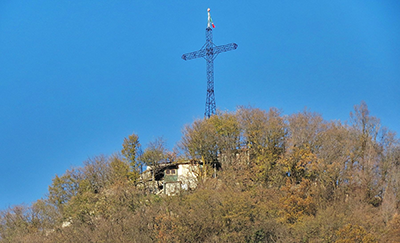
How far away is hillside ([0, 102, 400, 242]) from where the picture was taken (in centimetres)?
3756

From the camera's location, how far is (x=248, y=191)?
136 feet

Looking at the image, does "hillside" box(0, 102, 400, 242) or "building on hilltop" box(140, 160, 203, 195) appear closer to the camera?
"hillside" box(0, 102, 400, 242)

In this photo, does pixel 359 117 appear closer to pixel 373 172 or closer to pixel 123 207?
pixel 373 172

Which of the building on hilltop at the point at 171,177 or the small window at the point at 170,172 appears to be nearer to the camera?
the building on hilltop at the point at 171,177

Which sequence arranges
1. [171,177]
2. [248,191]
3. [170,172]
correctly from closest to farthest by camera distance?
1. [248,191]
2. [171,177]
3. [170,172]

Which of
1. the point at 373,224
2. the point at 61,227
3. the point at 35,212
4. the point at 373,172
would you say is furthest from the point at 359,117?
the point at 35,212

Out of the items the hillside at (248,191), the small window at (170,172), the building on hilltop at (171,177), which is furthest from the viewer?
the small window at (170,172)

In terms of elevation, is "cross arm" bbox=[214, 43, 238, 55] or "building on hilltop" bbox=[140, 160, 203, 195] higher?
"cross arm" bbox=[214, 43, 238, 55]

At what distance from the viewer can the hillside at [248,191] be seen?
37.6 metres

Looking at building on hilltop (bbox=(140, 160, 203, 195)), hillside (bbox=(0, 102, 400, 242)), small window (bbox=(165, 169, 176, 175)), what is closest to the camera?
hillside (bbox=(0, 102, 400, 242))

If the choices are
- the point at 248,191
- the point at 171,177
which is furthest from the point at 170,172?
the point at 248,191

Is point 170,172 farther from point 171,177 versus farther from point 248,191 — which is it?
point 248,191

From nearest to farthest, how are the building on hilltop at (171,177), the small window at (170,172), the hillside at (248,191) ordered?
the hillside at (248,191) < the building on hilltop at (171,177) < the small window at (170,172)

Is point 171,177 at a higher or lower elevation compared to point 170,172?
lower
